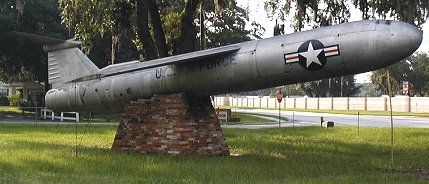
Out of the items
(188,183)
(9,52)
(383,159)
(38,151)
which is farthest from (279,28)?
(9,52)

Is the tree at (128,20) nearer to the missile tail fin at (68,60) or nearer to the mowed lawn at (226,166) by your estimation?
the missile tail fin at (68,60)

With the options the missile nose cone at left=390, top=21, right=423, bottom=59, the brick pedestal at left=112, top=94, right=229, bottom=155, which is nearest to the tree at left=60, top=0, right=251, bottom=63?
the brick pedestal at left=112, top=94, right=229, bottom=155

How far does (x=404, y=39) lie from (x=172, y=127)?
5818mm

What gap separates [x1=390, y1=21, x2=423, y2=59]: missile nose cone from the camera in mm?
10016

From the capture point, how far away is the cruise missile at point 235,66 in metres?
10.3

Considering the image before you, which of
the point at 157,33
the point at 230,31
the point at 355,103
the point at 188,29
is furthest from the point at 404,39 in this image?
the point at 355,103

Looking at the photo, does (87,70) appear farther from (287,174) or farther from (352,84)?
(352,84)

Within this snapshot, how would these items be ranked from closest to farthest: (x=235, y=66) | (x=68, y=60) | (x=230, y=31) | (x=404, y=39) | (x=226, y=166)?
1. (x=404, y=39)
2. (x=226, y=166)
3. (x=235, y=66)
4. (x=68, y=60)
5. (x=230, y=31)

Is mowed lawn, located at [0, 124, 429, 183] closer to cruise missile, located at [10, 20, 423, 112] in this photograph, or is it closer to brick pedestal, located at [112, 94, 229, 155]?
brick pedestal, located at [112, 94, 229, 155]

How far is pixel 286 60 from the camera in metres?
11.1

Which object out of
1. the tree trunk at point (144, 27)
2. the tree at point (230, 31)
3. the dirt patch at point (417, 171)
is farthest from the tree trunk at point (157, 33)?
the tree at point (230, 31)

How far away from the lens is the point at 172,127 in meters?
13.0

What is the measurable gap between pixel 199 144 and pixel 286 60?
3428 millimetres

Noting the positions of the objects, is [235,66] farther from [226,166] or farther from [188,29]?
[188,29]
